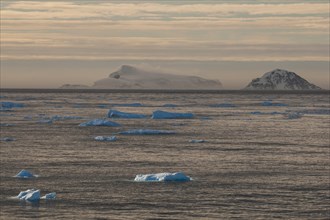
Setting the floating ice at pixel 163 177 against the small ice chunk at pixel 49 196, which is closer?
the small ice chunk at pixel 49 196

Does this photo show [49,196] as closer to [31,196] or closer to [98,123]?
[31,196]

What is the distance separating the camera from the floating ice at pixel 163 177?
33750 millimetres

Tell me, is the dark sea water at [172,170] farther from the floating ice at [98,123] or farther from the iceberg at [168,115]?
the iceberg at [168,115]

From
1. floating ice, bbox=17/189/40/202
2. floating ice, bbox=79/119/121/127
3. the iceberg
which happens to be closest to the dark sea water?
floating ice, bbox=17/189/40/202

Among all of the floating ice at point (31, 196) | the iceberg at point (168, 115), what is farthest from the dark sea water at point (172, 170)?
the iceberg at point (168, 115)

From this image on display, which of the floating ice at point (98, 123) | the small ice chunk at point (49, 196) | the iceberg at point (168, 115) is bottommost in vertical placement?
the iceberg at point (168, 115)

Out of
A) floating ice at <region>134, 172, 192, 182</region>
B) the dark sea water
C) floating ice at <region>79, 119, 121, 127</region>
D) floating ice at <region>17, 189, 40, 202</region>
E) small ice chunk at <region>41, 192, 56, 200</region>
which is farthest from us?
floating ice at <region>79, 119, 121, 127</region>

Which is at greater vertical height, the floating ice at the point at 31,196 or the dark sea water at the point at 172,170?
the floating ice at the point at 31,196

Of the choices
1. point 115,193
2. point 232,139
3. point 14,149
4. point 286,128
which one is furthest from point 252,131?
point 115,193

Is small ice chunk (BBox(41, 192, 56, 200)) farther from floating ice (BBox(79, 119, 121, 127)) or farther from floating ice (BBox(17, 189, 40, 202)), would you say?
floating ice (BBox(79, 119, 121, 127))

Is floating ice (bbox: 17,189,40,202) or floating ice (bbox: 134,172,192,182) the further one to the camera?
floating ice (bbox: 134,172,192,182)

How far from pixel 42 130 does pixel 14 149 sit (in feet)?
62.2

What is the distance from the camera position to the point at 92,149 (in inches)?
1918

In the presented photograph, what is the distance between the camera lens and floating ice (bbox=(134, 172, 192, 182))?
111ft
